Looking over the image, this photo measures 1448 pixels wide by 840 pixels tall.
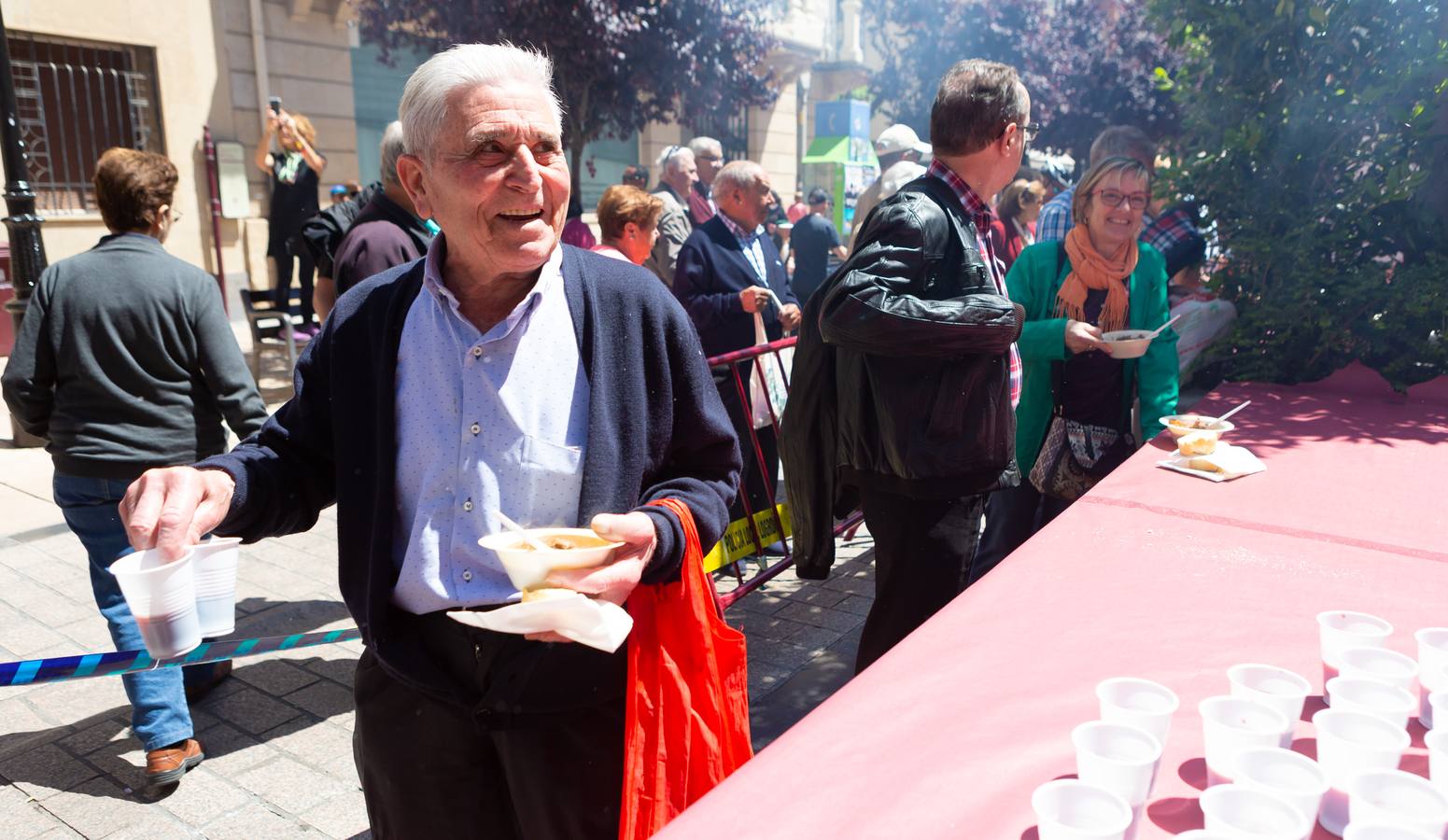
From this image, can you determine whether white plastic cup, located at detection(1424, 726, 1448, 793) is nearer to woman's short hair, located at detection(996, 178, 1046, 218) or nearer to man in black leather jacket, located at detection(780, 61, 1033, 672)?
man in black leather jacket, located at detection(780, 61, 1033, 672)

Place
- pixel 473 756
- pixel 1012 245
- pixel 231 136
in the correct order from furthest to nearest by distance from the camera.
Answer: pixel 231 136 → pixel 1012 245 → pixel 473 756

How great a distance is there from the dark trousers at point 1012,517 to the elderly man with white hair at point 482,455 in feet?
7.06

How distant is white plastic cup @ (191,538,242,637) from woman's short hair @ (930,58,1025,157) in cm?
220

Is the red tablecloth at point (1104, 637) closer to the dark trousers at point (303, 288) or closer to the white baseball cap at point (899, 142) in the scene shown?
the white baseball cap at point (899, 142)

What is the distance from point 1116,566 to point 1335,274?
9.02 feet

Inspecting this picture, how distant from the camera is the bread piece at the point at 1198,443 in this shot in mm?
3184

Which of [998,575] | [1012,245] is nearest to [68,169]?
[1012,245]

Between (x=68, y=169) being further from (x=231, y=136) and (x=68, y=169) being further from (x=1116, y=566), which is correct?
(x=1116, y=566)

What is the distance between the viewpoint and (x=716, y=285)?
18.4 ft

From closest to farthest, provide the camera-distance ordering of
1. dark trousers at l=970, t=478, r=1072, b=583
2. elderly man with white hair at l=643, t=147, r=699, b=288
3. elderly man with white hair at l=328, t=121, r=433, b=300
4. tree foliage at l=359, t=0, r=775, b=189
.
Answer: dark trousers at l=970, t=478, r=1072, b=583 → elderly man with white hair at l=328, t=121, r=433, b=300 → elderly man with white hair at l=643, t=147, r=699, b=288 → tree foliage at l=359, t=0, r=775, b=189

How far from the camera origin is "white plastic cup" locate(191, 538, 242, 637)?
1748 mm

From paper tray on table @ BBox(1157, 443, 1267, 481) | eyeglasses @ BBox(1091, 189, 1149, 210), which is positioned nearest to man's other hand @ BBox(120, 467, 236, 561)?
paper tray on table @ BBox(1157, 443, 1267, 481)

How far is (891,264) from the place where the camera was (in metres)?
3.00

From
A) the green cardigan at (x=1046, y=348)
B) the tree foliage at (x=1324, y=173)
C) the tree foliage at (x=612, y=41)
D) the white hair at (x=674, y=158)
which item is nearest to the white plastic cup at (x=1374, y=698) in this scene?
the green cardigan at (x=1046, y=348)
